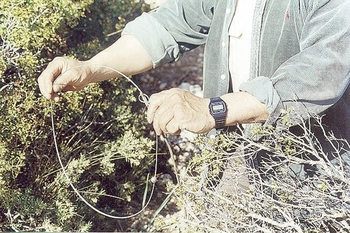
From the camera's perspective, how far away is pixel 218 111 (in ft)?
6.48

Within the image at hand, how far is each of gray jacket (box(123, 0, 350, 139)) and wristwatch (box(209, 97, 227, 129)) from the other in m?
0.11

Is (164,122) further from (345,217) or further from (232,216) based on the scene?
(345,217)

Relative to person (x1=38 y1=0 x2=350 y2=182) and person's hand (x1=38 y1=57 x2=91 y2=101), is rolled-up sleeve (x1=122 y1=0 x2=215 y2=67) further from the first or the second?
person's hand (x1=38 y1=57 x2=91 y2=101)

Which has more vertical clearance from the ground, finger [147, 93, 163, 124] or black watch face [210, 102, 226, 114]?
finger [147, 93, 163, 124]

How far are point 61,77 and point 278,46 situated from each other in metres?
0.87

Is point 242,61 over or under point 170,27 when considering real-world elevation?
under

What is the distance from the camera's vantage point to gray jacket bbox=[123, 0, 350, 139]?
198cm

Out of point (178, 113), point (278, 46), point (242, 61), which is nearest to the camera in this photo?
point (178, 113)

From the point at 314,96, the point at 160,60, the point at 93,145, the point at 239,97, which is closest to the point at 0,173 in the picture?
the point at 93,145

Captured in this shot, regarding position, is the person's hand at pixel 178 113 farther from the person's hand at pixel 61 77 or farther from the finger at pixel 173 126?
the person's hand at pixel 61 77

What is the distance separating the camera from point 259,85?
6.59 feet

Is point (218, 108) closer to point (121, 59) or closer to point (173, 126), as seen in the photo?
point (173, 126)

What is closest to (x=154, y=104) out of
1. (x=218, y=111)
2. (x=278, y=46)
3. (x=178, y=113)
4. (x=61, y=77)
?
(x=178, y=113)

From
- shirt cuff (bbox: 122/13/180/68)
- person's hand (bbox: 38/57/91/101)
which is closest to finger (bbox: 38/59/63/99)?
person's hand (bbox: 38/57/91/101)
